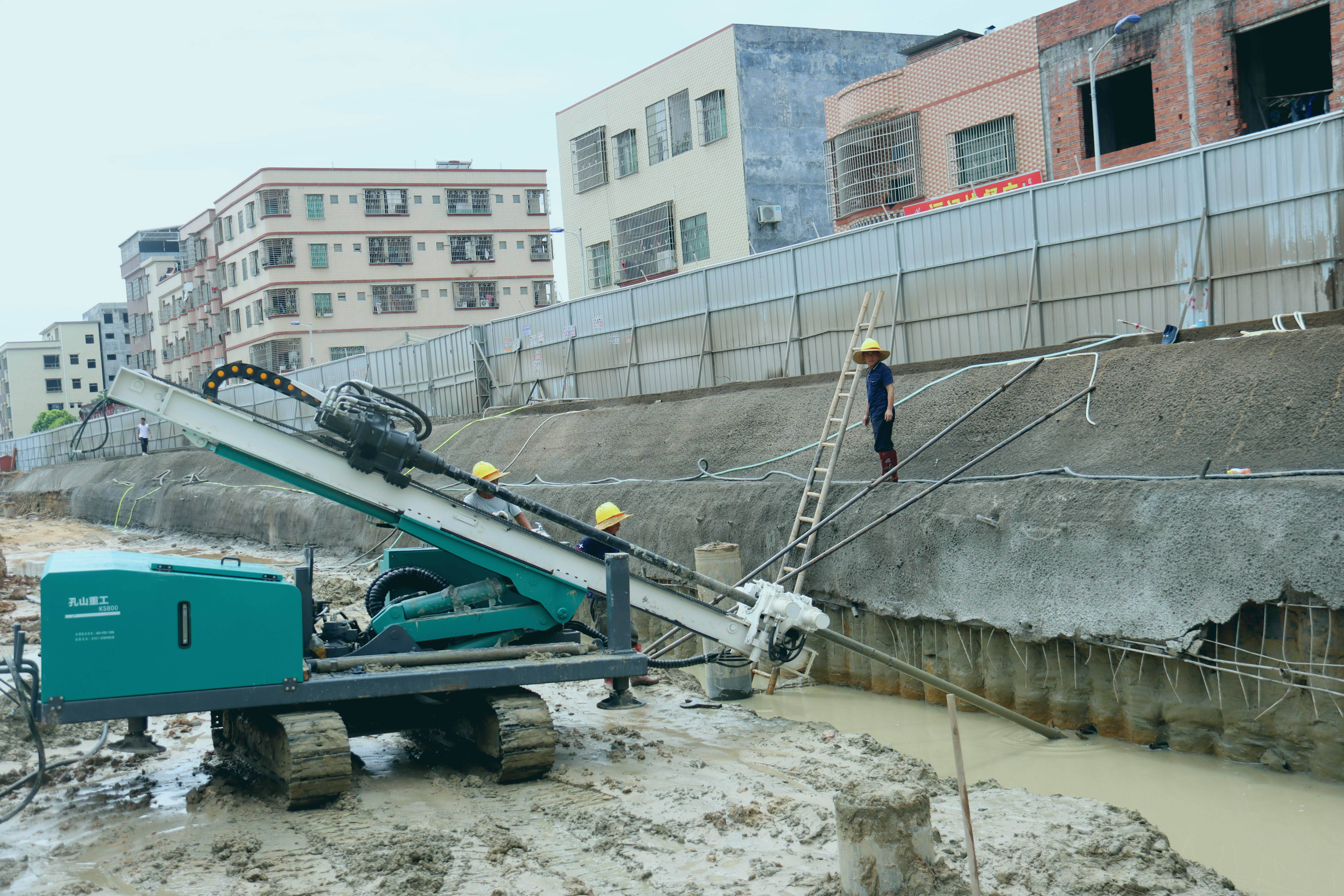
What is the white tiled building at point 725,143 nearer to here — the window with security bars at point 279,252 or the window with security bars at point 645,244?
the window with security bars at point 645,244

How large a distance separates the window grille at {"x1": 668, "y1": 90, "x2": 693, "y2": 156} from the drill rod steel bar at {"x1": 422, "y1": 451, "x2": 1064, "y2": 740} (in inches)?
950

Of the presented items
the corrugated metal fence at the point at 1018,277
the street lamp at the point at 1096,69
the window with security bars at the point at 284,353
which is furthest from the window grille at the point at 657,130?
the window with security bars at the point at 284,353

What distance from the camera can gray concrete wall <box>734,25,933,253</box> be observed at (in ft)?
94.4

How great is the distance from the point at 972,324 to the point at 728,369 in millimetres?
5211

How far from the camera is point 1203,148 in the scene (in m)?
12.5

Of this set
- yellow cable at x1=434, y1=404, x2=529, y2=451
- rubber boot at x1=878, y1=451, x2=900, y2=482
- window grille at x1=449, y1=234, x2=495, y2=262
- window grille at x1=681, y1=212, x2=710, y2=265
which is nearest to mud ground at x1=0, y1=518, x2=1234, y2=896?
rubber boot at x1=878, y1=451, x2=900, y2=482

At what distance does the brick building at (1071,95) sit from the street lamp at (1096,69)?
0.09 meters

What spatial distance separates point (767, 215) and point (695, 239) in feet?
8.54

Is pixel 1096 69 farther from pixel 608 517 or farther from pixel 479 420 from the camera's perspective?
pixel 608 517

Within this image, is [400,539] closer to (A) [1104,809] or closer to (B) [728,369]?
(B) [728,369]

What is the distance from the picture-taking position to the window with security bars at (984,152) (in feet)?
71.1

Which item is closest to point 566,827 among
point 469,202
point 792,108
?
point 792,108

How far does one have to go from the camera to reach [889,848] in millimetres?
4984

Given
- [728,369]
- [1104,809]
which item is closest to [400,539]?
[728,369]
